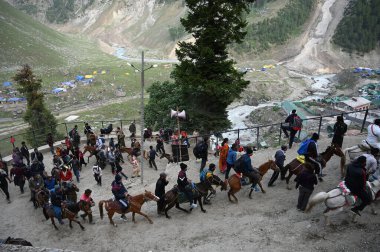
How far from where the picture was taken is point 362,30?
7775 cm

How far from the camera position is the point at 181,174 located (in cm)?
1052

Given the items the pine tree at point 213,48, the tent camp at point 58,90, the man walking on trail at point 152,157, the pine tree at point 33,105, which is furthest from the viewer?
the tent camp at point 58,90

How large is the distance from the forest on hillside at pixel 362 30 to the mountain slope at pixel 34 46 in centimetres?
6797

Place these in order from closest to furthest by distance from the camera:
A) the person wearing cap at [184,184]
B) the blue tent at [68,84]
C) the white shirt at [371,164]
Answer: the white shirt at [371,164] → the person wearing cap at [184,184] → the blue tent at [68,84]

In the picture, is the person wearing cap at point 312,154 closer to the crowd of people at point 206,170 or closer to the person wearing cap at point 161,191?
the crowd of people at point 206,170

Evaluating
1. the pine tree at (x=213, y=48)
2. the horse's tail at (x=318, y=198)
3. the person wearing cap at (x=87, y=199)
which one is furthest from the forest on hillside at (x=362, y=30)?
the person wearing cap at (x=87, y=199)

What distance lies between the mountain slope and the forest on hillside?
6797cm

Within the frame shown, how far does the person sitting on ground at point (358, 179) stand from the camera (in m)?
8.16

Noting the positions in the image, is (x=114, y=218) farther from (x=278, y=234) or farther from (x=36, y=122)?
(x=36, y=122)

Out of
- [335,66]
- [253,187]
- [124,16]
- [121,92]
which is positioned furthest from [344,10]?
[253,187]

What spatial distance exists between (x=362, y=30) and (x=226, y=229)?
85.9 metres

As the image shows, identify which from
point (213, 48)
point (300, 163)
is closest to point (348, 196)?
point (300, 163)

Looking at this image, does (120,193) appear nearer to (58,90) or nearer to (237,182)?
(237,182)

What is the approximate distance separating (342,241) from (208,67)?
12.1 m
